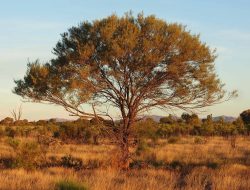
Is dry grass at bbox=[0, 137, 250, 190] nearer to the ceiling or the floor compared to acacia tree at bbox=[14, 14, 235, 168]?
nearer to the floor

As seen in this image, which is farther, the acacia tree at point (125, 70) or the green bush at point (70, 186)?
the acacia tree at point (125, 70)

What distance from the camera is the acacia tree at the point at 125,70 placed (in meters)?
19.8

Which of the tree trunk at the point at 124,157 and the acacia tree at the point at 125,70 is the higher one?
the acacia tree at the point at 125,70

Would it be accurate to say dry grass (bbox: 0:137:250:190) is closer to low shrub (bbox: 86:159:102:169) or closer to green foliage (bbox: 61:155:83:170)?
low shrub (bbox: 86:159:102:169)

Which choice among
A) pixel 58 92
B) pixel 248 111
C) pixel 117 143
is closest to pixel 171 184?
pixel 117 143

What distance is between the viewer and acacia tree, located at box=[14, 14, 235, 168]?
1975cm

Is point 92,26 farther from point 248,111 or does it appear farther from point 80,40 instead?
point 248,111

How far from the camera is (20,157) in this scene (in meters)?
19.6

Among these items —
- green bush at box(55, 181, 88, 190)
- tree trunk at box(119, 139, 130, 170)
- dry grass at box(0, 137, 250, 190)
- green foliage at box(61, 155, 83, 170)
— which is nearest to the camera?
green bush at box(55, 181, 88, 190)

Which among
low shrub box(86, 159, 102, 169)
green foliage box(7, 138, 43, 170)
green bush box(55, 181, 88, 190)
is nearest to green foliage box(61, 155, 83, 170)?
low shrub box(86, 159, 102, 169)

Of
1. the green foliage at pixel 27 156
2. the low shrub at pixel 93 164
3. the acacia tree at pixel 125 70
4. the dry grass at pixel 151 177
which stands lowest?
the dry grass at pixel 151 177

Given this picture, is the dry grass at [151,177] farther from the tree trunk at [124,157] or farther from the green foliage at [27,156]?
the green foliage at [27,156]

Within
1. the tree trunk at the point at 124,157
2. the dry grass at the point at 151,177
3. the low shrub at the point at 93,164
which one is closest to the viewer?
the dry grass at the point at 151,177

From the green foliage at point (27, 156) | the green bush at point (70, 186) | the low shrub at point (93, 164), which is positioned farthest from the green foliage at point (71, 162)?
the green bush at point (70, 186)
